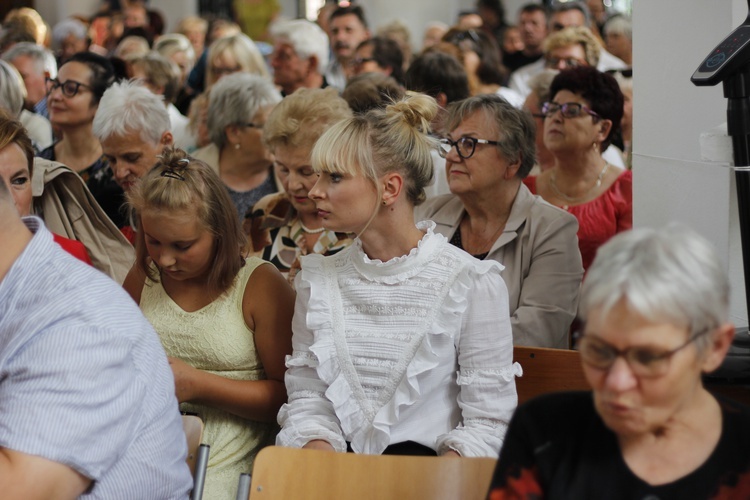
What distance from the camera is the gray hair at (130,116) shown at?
12.1ft

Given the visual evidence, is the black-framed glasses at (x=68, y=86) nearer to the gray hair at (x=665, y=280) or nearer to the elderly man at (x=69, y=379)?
the elderly man at (x=69, y=379)

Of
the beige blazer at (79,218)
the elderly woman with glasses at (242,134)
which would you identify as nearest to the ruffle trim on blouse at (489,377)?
the beige blazer at (79,218)

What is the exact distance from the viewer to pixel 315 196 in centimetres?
236

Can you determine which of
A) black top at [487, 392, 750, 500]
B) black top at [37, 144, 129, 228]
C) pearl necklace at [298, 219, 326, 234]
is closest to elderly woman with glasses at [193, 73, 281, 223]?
black top at [37, 144, 129, 228]

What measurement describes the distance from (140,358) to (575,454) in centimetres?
71

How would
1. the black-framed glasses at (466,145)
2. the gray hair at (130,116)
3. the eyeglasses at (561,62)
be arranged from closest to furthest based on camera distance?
the black-framed glasses at (466,145) → the gray hair at (130,116) → the eyeglasses at (561,62)

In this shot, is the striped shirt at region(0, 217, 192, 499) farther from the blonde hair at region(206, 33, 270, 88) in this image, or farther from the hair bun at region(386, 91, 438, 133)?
the blonde hair at region(206, 33, 270, 88)

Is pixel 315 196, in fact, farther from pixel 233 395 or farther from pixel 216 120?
pixel 216 120

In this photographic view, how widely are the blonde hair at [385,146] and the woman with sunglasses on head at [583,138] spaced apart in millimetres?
1421

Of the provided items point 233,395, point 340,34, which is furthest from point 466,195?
point 340,34

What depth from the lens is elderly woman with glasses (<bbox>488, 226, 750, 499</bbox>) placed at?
1327 mm

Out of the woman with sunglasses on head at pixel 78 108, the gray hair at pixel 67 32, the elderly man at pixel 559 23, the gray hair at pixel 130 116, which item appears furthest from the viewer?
the gray hair at pixel 67 32

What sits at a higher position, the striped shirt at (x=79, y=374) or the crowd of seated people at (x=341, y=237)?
the striped shirt at (x=79, y=374)

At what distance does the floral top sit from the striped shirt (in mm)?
1481
